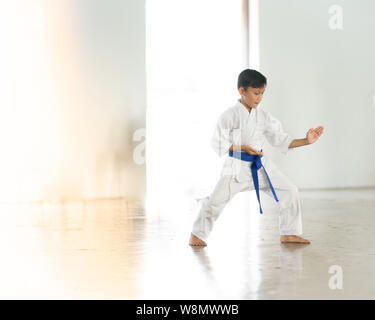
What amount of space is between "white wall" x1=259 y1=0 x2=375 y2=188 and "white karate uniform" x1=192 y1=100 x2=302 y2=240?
156 inches

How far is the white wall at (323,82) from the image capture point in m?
7.07

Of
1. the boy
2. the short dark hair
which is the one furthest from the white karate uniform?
the short dark hair

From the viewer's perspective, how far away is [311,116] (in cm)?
720

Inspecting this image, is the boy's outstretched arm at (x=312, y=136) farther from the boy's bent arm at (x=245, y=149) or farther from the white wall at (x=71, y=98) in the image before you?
the white wall at (x=71, y=98)

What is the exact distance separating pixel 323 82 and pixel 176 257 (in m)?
5.07

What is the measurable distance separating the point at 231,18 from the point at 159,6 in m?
0.99

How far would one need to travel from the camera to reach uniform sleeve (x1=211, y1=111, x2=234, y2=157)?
118 inches

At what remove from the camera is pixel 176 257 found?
2.66 meters

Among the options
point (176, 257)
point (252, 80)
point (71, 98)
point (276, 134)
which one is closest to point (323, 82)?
point (71, 98)

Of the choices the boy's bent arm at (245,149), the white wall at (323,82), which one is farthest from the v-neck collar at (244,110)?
the white wall at (323,82)

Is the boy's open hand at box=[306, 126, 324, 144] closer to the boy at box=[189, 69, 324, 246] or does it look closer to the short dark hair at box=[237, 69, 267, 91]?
the boy at box=[189, 69, 324, 246]

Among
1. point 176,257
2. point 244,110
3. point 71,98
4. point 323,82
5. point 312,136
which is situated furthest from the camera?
point 323,82

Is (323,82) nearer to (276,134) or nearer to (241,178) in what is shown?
(276,134)
